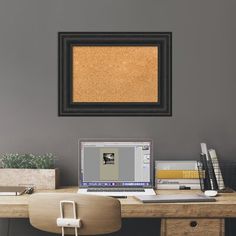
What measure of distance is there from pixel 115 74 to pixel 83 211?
1115mm

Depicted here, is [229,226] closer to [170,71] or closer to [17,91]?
[170,71]

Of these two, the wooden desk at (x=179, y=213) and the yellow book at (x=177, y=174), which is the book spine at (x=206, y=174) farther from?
the wooden desk at (x=179, y=213)

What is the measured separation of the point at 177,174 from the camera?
123 inches

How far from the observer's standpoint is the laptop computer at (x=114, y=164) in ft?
10.1

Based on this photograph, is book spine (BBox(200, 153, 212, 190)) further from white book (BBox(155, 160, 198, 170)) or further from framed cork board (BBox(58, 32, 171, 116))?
framed cork board (BBox(58, 32, 171, 116))

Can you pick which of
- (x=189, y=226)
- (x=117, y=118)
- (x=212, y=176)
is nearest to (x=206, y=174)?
(x=212, y=176)

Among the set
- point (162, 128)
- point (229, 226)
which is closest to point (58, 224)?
point (162, 128)

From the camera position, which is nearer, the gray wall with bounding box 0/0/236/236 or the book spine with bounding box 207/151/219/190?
the book spine with bounding box 207/151/219/190

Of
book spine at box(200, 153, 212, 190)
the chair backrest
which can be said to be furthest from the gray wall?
the chair backrest

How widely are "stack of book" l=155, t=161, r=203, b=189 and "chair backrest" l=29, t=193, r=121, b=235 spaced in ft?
2.34

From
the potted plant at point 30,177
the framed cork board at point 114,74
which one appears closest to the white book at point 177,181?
the framed cork board at point 114,74

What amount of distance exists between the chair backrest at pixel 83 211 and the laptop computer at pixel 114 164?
1.97ft

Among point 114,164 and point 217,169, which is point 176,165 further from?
point 114,164

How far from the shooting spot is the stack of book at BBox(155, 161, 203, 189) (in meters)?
3.13
